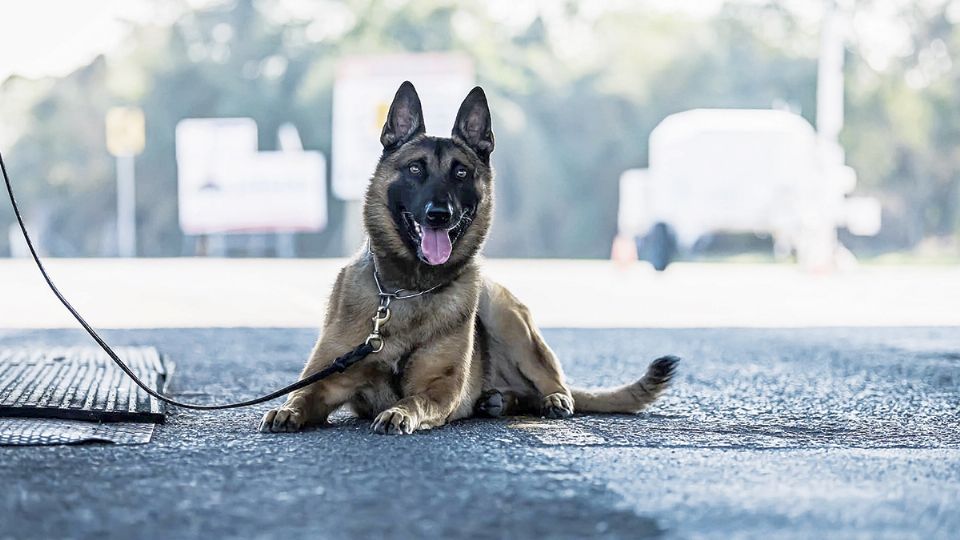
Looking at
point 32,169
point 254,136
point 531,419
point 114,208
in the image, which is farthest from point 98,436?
point 32,169

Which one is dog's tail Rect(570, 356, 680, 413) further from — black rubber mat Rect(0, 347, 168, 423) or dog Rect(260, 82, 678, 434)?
black rubber mat Rect(0, 347, 168, 423)

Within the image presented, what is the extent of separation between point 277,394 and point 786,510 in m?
1.89

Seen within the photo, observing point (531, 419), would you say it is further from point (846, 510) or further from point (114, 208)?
point (114, 208)

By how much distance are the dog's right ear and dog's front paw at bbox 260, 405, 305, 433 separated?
1193mm

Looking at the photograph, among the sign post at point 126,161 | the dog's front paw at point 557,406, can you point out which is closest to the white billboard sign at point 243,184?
the sign post at point 126,161

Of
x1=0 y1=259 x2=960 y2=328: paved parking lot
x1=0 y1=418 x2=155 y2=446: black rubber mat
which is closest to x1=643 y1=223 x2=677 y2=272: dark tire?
x1=0 y1=259 x2=960 y2=328: paved parking lot

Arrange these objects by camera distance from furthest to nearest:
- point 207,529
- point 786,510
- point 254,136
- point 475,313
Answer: point 254,136 < point 475,313 < point 786,510 < point 207,529

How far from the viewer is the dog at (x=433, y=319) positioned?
4.39 meters

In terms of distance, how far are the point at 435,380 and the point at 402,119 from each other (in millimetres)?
1107

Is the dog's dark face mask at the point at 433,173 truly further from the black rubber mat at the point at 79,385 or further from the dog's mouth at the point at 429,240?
the black rubber mat at the point at 79,385

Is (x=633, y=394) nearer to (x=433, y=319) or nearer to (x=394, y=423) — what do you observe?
(x=433, y=319)

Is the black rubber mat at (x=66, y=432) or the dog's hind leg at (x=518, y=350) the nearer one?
the black rubber mat at (x=66, y=432)

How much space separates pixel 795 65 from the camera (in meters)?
34.2

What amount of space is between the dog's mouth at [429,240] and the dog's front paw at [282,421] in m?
0.81
